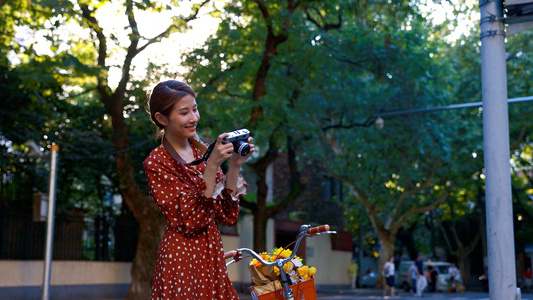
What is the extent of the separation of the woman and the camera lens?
2 cm

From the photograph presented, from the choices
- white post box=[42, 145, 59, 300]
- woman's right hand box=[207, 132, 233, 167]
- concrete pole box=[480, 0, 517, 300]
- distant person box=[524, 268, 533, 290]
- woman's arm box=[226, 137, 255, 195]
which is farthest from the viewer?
distant person box=[524, 268, 533, 290]

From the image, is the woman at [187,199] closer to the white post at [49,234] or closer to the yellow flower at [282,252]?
the yellow flower at [282,252]

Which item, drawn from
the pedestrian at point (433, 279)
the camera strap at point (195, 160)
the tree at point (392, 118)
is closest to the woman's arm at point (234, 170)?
the camera strap at point (195, 160)

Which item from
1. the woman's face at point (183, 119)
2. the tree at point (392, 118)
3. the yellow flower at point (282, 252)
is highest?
the tree at point (392, 118)

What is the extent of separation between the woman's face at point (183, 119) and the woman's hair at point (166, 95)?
0.02 meters

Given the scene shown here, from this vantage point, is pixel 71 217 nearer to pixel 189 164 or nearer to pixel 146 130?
pixel 146 130

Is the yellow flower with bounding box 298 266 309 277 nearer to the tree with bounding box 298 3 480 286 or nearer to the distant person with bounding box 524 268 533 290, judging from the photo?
the tree with bounding box 298 3 480 286

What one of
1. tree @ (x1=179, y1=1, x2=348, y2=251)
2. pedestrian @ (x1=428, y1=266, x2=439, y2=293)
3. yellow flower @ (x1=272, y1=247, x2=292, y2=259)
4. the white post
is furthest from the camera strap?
pedestrian @ (x1=428, y1=266, x2=439, y2=293)

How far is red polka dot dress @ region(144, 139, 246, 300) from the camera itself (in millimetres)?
2676

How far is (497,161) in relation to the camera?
22.8 ft

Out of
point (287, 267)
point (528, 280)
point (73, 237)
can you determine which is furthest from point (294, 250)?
point (528, 280)

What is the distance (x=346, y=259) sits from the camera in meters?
39.1

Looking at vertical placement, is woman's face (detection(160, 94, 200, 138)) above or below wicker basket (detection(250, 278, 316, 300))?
above

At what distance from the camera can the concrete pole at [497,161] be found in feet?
22.5
